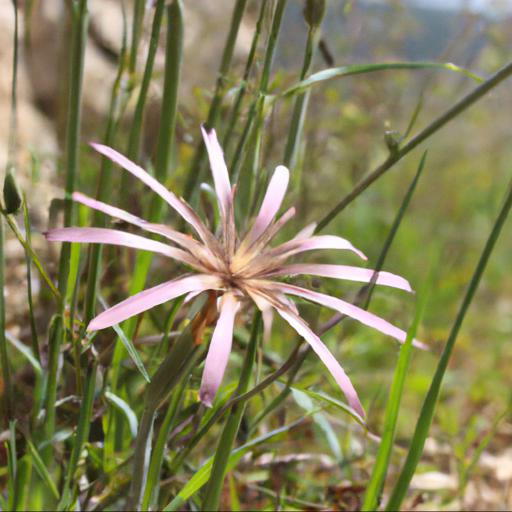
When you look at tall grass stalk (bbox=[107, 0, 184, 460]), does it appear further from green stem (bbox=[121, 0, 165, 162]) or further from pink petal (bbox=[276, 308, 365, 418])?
pink petal (bbox=[276, 308, 365, 418])

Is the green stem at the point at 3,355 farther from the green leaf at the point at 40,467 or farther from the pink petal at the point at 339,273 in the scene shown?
the pink petal at the point at 339,273

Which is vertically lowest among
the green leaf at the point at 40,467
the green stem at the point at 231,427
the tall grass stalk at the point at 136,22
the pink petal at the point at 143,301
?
the green leaf at the point at 40,467

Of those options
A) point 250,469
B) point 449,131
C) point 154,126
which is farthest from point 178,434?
point 449,131

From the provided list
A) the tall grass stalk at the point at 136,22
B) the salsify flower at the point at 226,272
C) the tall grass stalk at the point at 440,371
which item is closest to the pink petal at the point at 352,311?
the salsify flower at the point at 226,272

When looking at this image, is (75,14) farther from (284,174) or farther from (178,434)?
(178,434)

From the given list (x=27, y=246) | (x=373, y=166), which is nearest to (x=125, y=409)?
(x=27, y=246)

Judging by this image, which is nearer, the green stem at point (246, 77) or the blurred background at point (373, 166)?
the green stem at point (246, 77)

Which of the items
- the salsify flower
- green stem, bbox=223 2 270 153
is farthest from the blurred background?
the salsify flower
